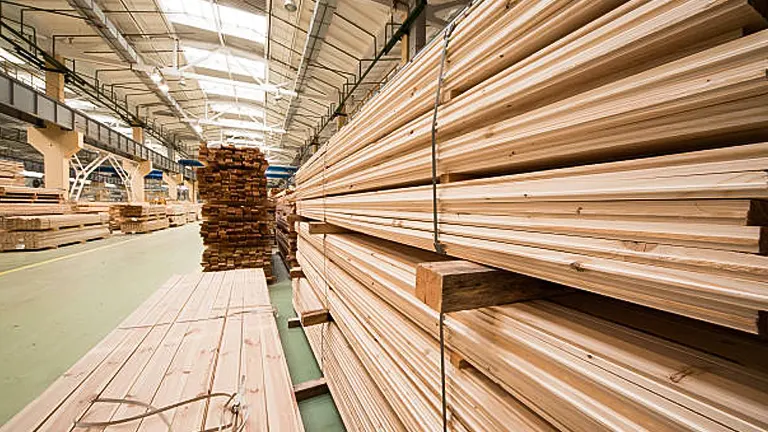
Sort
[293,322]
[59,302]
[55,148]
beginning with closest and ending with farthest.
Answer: [293,322] → [59,302] → [55,148]

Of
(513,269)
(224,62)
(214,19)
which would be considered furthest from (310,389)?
(224,62)

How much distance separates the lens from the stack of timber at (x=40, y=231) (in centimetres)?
868

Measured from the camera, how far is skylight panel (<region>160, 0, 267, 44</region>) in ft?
25.5

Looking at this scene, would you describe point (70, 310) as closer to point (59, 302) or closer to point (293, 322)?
point (59, 302)

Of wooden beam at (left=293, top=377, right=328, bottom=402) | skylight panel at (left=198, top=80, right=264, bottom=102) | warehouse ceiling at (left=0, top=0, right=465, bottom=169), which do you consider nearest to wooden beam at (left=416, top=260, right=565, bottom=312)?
wooden beam at (left=293, top=377, right=328, bottom=402)

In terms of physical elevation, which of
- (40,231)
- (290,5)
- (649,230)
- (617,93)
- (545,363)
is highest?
(290,5)

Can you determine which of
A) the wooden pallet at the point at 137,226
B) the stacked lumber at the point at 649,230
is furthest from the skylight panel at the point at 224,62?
the stacked lumber at the point at 649,230

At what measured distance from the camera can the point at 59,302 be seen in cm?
475

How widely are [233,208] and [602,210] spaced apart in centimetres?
730

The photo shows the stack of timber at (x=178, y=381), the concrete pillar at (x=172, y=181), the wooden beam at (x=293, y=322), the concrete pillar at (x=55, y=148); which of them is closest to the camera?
the stack of timber at (x=178, y=381)

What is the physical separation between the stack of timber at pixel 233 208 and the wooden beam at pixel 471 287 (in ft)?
21.4

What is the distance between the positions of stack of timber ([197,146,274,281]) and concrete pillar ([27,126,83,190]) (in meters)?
8.34

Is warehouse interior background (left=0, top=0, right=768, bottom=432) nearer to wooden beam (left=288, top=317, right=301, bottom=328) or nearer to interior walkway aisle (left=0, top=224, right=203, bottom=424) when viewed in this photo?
interior walkway aisle (left=0, top=224, right=203, bottom=424)

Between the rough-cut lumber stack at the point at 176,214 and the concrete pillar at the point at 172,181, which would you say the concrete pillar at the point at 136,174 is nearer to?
the rough-cut lumber stack at the point at 176,214
